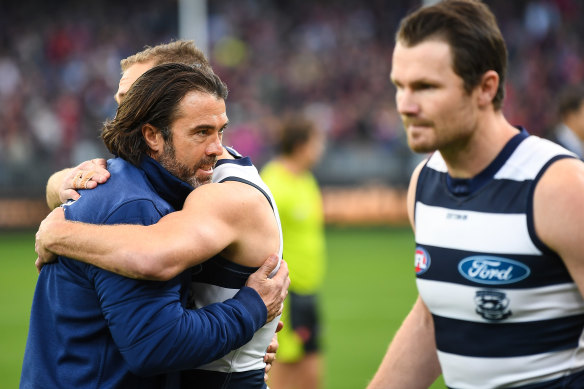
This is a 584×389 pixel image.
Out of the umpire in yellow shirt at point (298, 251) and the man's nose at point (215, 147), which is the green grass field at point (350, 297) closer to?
the umpire in yellow shirt at point (298, 251)

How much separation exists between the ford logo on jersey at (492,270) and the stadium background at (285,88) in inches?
365

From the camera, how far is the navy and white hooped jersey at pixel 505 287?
276 cm

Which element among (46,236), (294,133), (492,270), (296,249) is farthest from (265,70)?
(492,270)

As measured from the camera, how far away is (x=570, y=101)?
27.7 feet

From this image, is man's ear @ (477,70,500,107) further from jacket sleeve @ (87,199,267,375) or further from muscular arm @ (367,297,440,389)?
jacket sleeve @ (87,199,267,375)

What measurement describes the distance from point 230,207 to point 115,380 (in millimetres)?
770

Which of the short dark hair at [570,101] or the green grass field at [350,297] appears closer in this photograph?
the short dark hair at [570,101]

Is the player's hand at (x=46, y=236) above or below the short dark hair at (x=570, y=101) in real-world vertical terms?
below

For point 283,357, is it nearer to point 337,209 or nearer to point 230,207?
point 230,207

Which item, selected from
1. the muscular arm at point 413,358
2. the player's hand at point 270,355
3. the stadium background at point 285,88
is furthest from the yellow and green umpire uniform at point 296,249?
the stadium background at point 285,88

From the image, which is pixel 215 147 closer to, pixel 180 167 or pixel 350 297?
pixel 180 167

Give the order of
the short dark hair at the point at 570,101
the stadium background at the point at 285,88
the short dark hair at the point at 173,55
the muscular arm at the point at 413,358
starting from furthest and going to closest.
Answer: the stadium background at the point at 285,88, the short dark hair at the point at 570,101, the short dark hair at the point at 173,55, the muscular arm at the point at 413,358

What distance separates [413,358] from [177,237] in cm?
119

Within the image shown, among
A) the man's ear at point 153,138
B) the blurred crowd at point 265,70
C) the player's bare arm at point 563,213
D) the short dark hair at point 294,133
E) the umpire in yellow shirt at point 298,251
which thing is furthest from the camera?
the blurred crowd at point 265,70
